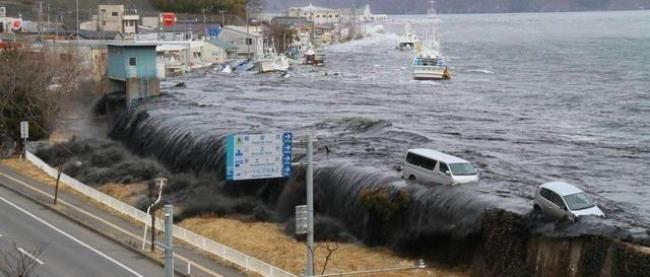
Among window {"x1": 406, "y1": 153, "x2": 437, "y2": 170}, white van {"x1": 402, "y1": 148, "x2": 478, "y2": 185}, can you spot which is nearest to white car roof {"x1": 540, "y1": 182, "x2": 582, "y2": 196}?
white van {"x1": 402, "y1": 148, "x2": 478, "y2": 185}

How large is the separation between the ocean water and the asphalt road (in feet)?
35.6

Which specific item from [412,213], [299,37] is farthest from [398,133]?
[299,37]

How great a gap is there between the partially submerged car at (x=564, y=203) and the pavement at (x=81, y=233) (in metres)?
8.46

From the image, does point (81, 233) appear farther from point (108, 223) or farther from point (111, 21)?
point (111, 21)

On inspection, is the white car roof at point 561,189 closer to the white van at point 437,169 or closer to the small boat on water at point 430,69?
the white van at point 437,169

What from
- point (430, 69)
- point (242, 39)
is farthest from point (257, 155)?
point (242, 39)

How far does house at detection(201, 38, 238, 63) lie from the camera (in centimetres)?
10431

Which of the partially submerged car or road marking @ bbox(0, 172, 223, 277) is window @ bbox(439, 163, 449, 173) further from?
road marking @ bbox(0, 172, 223, 277)

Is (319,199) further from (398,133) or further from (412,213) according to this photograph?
(398,133)

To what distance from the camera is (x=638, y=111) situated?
59.2 metres

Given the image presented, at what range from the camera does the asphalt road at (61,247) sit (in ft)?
76.9

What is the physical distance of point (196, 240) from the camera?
2642cm

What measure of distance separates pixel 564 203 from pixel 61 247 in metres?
13.9

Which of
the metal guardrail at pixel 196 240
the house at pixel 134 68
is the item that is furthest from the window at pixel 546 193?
the house at pixel 134 68
